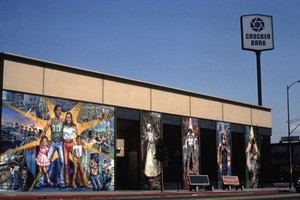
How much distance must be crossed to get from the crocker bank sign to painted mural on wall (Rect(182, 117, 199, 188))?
28682mm

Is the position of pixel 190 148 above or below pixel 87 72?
below

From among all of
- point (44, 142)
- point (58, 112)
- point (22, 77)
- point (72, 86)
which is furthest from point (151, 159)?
point (22, 77)

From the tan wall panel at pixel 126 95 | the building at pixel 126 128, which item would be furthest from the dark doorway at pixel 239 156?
the tan wall panel at pixel 126 95

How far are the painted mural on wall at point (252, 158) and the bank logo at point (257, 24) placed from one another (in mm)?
21888

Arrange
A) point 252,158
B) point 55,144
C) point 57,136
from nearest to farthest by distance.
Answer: point 55,144 < point 57,136 < point 252,158

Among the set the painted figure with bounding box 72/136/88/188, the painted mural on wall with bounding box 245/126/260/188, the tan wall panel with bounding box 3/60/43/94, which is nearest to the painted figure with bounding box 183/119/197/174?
the painted mural on wall with bounding box 245/126/260/188

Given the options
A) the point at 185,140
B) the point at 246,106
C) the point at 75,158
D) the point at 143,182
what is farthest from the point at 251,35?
the point at 75,158

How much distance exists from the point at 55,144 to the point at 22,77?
6.27 meters

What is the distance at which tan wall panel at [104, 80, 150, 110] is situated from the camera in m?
46.1

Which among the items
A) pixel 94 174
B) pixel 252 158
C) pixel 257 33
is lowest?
pixel 94 174

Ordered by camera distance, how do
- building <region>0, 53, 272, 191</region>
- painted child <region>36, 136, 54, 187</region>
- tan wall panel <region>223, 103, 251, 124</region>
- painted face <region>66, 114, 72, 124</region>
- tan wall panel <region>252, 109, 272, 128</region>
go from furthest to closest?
tan wall panel <region>252, 109, 272, 128</region>, tan wall panel <region>223, 103, 251, 124</region>, painted face <region>66, 114, 72, 124</region>, painted child <region>36, 136, 54, 187</region>, building <region>0, 53, 272, 191</region>

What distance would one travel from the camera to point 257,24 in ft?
269

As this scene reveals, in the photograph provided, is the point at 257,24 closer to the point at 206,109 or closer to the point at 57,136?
the point at 206,109

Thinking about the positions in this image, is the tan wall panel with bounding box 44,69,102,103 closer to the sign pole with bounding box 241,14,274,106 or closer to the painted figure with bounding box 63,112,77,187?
the painted figure with bounding box 63,112,77,187
